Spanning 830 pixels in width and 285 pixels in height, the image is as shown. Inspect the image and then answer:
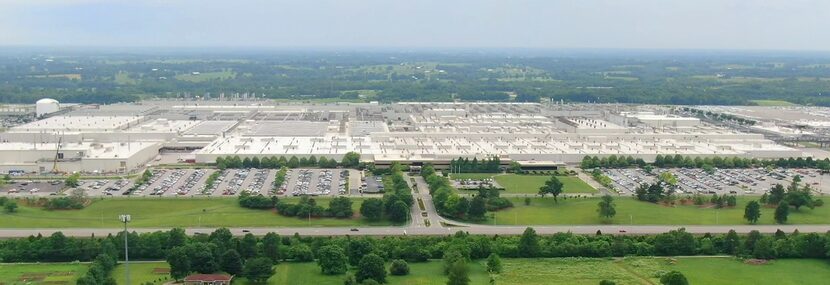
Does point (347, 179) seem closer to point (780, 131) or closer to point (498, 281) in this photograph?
point (498, 281)

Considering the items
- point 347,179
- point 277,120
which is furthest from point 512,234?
point 277,120

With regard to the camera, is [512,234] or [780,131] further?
[780,131]

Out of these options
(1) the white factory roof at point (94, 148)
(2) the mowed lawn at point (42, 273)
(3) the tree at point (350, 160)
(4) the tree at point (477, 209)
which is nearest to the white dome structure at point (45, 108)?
(1) the white factory roof at point (94, 148)

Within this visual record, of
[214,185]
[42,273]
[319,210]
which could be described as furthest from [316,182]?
[42,273]

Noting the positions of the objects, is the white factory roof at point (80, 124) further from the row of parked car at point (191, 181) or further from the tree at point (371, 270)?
the tree at point (371, 270)

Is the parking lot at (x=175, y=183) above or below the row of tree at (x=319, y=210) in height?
below

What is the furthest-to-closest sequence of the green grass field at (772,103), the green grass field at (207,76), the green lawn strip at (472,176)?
the green grass field at (207,76), the green grass field at (772,103), the green lawn strip at (472,176)

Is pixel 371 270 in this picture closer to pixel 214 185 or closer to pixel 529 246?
pixel 529 246
